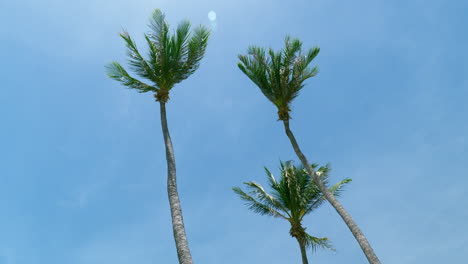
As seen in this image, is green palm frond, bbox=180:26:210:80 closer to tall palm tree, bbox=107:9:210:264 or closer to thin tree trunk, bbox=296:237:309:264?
tall palm tree, bbox=107:9:210:264

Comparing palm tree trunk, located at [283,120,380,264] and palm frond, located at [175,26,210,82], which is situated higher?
palm frond, located at [175,26,210,82]

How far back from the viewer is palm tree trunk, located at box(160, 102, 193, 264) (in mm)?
10430

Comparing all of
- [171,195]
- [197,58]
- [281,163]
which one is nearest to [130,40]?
[197,58]

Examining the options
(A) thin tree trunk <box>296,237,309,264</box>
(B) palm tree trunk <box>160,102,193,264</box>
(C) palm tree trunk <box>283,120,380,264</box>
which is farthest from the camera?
(A) thin tree trunk <box>296,237,309,264</box>

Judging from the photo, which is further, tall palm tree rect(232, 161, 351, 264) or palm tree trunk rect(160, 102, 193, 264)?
tall palm tree rect(232, 161, 351, 264)

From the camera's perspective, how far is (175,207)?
452 inches

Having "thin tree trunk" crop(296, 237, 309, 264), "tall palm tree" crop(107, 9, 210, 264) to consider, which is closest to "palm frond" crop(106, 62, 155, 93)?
"tall palm tree" crop(107, 9, 210, 264)

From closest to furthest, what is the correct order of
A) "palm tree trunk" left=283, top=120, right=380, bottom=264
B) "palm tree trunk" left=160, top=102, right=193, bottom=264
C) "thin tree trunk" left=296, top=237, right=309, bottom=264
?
"palm tree trunk" left=160, top=102, right=193, bottom=264 → "palm tree trunk" left=283, top=120, right=380, bottom=264 → "thin tree trunk" left=296, top=237, right=309, bottom=264

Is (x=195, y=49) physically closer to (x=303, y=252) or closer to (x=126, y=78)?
(x=126, y=78)

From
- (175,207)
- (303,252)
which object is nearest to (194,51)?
(175,207)

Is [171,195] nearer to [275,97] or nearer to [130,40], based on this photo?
[130,40]

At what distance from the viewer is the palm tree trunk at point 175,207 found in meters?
10.4

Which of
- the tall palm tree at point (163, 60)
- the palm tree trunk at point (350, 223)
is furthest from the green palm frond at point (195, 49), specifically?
the palm tree trunk at point (350, 223)

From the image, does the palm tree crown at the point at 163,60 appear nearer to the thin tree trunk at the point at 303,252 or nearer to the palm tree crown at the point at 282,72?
the palm tree crown at the point at 282,72
